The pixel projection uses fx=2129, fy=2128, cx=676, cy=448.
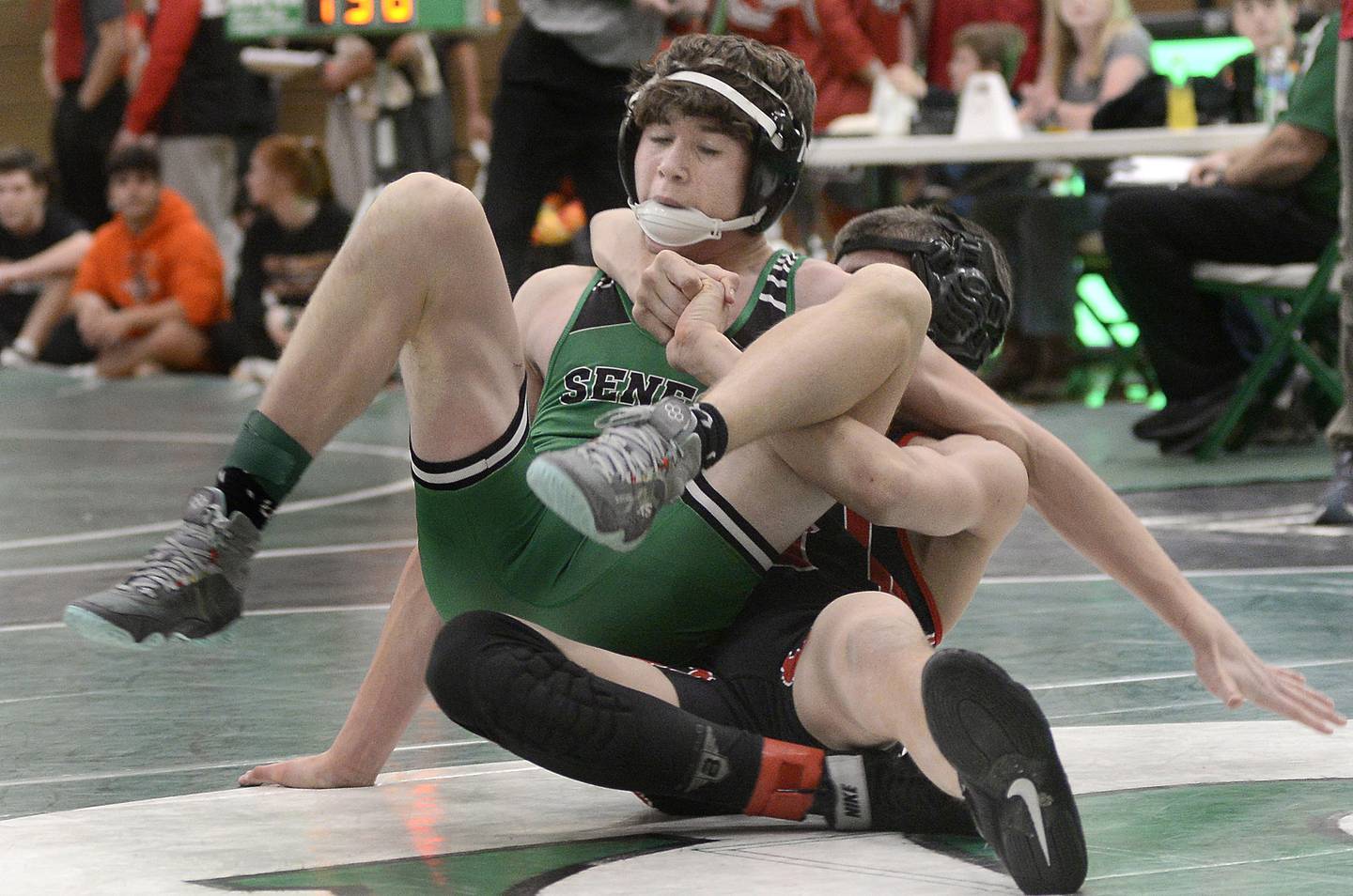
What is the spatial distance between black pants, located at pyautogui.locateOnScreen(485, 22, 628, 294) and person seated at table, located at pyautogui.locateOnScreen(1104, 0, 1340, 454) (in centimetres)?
167

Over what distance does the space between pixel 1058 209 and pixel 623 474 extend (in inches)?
250

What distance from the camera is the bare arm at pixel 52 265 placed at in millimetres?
10820

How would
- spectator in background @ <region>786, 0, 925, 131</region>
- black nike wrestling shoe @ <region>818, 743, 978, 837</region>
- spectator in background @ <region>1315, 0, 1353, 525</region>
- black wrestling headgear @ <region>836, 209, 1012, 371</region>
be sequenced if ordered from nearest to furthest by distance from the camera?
1. black nike wrestling shoe @ <region>818, 743, 978, 837</region>
2. black wrestling headgear @ <region>836, 209, 1012, 371</region>
3. spectator in background @ <region>1315, 0, 1353, 525</region>
4. spectator in background @ <region>786, 0, 925, 131</region>

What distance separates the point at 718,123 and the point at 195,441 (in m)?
4.87

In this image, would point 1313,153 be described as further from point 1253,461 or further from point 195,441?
point 195,441

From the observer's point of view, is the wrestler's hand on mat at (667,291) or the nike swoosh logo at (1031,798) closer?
the nike swoosh logo at (1031,798)

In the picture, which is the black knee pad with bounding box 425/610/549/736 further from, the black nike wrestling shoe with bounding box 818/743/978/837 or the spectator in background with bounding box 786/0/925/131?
the spectator in background with bounding box 786/0/925/131

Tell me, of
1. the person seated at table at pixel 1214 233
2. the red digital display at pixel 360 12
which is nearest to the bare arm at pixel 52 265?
the red digital display at pixel 360 12

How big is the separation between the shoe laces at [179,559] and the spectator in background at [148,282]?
25.0ft

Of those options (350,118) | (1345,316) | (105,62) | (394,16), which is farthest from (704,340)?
(105,62)

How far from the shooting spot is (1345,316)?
17.1 feet

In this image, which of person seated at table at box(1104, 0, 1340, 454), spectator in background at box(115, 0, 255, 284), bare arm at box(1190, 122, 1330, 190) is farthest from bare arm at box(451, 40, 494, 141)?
bare arm at box(1190, 122, 1330, 190)

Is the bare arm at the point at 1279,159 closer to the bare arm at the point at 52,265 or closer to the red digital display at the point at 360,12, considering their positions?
the red digital display at the point at 360,12

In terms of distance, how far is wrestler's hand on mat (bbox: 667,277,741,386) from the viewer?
102 inches
